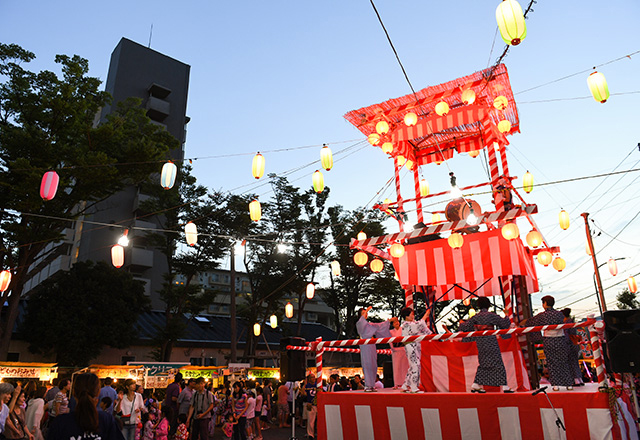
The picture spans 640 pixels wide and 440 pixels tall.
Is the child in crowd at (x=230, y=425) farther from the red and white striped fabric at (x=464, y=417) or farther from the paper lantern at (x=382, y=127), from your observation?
the paper lantern at (x=382, y=127)

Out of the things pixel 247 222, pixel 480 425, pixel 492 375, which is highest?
pixel 247 222

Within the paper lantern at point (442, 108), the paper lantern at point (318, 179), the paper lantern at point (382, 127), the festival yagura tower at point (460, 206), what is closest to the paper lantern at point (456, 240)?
the festival yagura tower at point (460, 206)

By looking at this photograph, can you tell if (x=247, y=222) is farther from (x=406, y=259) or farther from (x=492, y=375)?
(x=492, y=375)

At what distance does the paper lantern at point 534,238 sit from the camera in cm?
967

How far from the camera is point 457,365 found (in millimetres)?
7309

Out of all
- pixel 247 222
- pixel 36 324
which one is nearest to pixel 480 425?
pixel 247 222

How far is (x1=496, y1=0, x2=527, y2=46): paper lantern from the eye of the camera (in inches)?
241

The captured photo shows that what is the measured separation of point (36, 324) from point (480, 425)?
21703mm

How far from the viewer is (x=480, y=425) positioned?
19.1 ft

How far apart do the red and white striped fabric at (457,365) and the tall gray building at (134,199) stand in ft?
71.8

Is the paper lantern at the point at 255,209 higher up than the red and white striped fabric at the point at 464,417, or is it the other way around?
the paper lantern at the point at 255,209

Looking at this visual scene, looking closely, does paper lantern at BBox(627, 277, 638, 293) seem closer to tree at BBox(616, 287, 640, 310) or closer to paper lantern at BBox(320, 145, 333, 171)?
paper lantern at BBox(320, 145, 333, 171)

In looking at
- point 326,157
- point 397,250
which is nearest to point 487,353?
point 397,250

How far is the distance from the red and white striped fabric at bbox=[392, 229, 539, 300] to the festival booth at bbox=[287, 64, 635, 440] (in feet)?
0.07
